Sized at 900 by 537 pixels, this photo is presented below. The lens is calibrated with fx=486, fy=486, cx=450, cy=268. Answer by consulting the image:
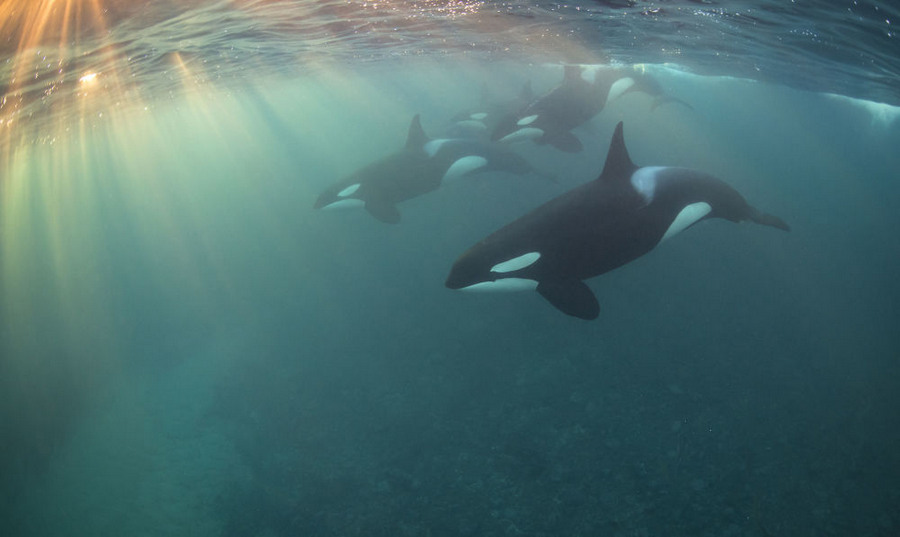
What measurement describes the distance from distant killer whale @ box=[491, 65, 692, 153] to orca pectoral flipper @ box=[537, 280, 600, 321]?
18.7ft

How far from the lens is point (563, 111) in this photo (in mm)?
11414

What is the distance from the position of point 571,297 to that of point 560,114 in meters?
6.29

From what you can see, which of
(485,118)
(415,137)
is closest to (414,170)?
(415,137)

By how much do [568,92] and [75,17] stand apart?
9.79m

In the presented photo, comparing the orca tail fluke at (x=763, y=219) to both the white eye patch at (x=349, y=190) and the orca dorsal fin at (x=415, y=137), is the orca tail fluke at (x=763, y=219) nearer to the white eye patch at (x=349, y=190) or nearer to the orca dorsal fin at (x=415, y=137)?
the orca dorsal fin at (x=415, y=137)

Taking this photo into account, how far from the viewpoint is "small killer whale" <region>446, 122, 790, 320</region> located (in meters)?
6.27

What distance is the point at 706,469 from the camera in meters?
7.25

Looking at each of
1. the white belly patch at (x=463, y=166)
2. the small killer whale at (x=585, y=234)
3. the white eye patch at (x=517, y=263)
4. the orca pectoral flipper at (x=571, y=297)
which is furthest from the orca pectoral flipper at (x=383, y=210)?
the orca pectoral flipper at (x=571, y=297)

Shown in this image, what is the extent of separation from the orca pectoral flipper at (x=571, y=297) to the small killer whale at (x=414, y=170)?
5.88m

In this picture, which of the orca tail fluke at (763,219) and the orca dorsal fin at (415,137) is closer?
the orca tail fluke at (763,219)

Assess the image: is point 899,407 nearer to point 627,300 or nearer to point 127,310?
point 627,300

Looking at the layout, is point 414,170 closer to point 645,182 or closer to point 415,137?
point 415,137

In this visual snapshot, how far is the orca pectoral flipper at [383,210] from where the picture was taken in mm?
11859

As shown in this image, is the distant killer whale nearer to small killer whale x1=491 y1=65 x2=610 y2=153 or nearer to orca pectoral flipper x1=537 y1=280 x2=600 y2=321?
small killer whale x1=491 y1=65 x2=610 y2=153
